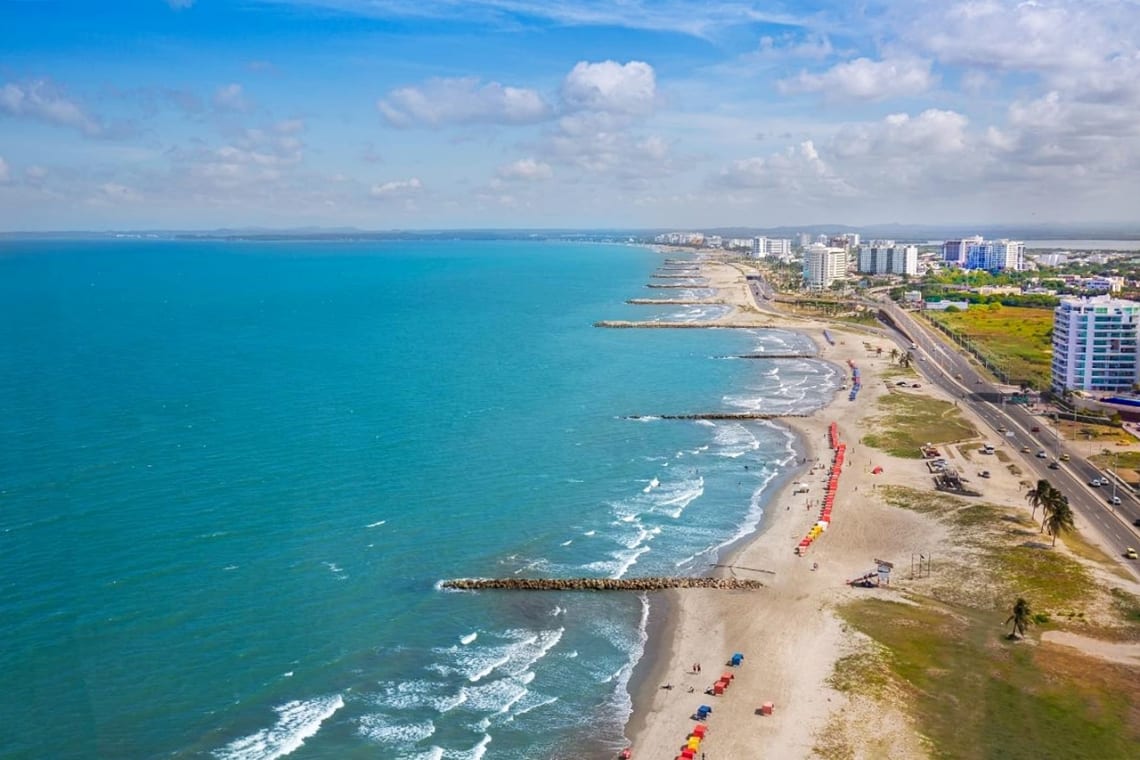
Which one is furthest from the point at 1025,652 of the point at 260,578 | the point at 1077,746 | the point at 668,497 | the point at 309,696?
the point at 260,578

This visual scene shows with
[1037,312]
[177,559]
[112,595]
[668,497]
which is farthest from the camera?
[1037,312]

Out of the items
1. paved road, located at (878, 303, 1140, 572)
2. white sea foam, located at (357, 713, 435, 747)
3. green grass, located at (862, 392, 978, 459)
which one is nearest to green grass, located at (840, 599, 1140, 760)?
paved road, located at (878, 303, 1140, 572)

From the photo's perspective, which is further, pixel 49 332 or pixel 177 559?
pixel 49 332

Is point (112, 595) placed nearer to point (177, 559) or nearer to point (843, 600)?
point (177, 559)

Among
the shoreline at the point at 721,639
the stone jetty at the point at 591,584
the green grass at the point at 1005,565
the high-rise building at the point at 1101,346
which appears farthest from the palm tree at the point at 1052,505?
the high-rise building at the point at 1101,346

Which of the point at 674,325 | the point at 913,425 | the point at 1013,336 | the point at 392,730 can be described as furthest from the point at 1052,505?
the point at 674,325

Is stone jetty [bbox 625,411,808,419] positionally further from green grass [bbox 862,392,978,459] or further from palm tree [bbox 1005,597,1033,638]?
Answer: palm tree [bbox 1005,597,1033,638]

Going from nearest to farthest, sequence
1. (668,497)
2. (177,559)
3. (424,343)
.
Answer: (177,559) < (668,497) < (424,343)
